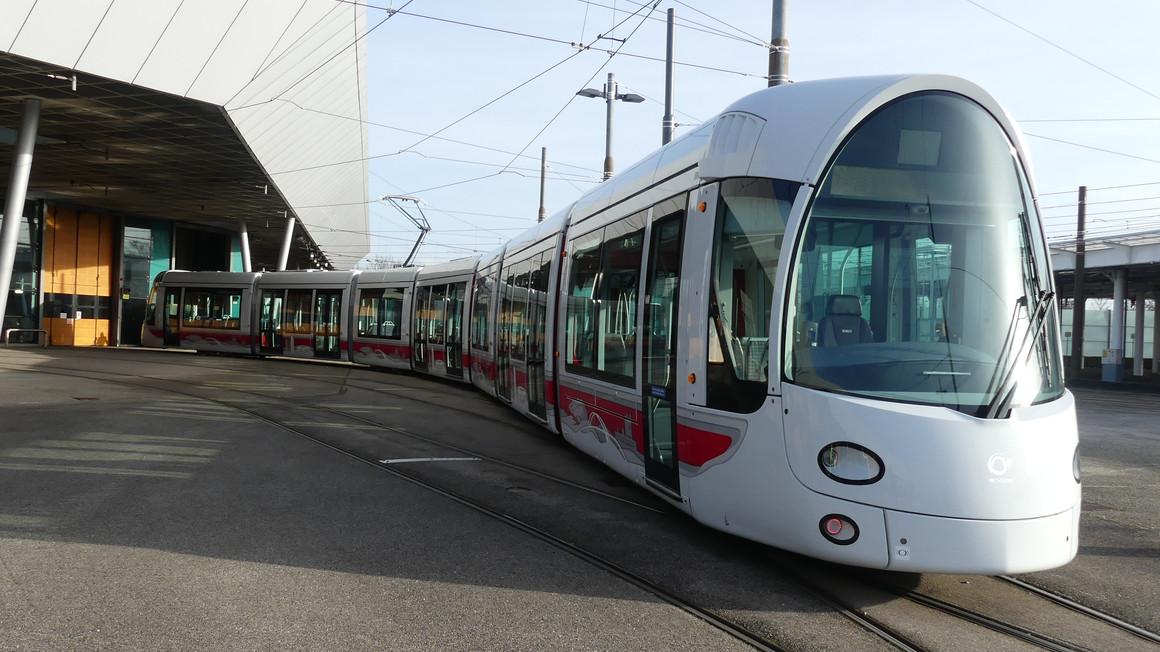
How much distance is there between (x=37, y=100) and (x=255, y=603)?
21792 mm

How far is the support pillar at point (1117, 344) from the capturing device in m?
35.2

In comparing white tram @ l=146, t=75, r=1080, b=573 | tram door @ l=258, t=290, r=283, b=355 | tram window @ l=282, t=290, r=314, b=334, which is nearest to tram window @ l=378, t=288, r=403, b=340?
tram window @ l=282, t=290, r=314, b=334

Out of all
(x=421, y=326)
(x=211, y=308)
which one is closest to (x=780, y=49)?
(x=421, y=326)

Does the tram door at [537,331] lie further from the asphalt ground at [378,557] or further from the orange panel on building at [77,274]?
the orange panel on building at [77,274]

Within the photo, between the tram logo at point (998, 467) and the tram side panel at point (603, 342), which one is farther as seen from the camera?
the tram side panel at point (603, 342)

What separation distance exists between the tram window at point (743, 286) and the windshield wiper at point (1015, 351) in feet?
4.10

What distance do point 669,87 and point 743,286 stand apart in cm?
1416

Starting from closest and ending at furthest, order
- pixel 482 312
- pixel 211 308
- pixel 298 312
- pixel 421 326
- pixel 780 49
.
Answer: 1. pixel 780 49
2. pixel 482 312
3. pixel 421 326
4. pixel 298 312
5. pixel 211 308

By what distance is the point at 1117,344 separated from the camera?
3631cm

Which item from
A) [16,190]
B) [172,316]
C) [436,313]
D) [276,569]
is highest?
[16,190]

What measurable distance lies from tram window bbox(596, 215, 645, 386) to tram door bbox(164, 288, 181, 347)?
25650 mm

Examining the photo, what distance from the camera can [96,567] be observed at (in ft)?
18.6

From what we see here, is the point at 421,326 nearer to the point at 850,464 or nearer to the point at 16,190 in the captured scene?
the point at 16,190

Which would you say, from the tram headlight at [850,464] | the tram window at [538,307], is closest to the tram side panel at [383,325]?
the tram window at [538,307]
